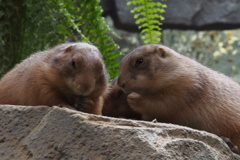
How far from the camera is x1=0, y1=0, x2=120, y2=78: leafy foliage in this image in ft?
18.2

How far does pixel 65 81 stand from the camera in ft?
13.1

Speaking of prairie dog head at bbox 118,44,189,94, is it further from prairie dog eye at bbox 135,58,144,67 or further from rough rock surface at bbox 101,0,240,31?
rough rock surface at bbox 101,0,240,31

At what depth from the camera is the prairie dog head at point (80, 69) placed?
3887 mm

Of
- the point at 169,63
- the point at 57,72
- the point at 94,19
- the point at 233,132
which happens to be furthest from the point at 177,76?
the point at 94,19

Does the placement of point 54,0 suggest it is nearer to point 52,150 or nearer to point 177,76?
point 177,76

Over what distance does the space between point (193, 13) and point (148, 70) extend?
257 inches

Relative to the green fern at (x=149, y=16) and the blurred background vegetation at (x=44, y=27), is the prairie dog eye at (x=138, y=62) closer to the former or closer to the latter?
the blurred background vegetation at (x=44, y=27)

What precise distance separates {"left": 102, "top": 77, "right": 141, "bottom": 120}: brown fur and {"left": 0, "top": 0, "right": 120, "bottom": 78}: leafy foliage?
1019 millimetres

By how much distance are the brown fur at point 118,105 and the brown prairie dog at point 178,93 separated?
404 mm

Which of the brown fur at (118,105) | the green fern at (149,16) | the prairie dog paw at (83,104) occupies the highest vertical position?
the green fern at (149,16)

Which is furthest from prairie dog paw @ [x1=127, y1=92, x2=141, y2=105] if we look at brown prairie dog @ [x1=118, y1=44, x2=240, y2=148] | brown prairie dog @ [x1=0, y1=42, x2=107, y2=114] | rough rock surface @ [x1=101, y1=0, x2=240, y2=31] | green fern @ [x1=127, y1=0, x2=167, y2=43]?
rough rock surface @ [x1=101, y1=0, x2=240, y2=31]

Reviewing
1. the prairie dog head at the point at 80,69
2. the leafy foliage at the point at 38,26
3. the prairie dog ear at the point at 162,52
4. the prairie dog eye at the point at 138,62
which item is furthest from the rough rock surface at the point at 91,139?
the leafy foliage at the point at 38,26

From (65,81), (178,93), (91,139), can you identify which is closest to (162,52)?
(178,93)

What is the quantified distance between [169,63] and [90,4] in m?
1.97
